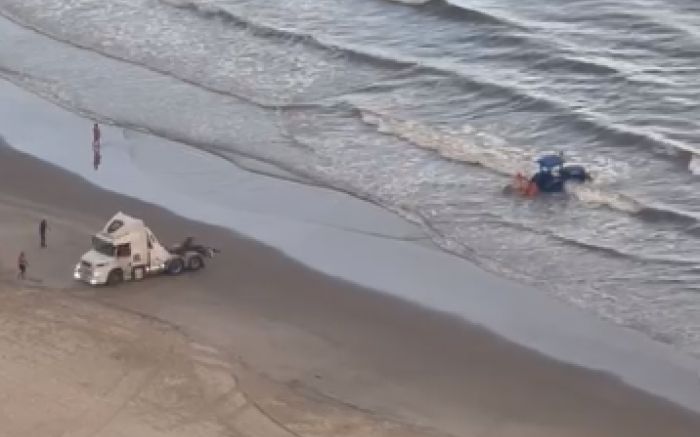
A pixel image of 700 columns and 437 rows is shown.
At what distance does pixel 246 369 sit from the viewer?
80.1 ft

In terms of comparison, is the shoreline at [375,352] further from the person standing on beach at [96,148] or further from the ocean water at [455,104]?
the person standing on beach at [96,148]

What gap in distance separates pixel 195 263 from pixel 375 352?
4.36 meters

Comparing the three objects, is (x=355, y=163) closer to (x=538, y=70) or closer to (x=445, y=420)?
(x=538, y=70)

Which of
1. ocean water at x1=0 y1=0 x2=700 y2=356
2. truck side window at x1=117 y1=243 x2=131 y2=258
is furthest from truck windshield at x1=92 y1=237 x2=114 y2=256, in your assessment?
ocean water at x1=0 y1=0 x2=700 y2=356

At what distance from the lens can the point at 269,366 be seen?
24625 millimetres

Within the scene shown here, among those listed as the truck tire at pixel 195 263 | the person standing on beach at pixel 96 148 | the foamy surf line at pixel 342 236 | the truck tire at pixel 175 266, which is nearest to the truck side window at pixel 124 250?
the truck tire at pixel 175 266

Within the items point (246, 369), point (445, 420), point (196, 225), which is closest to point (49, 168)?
point (196, 225)

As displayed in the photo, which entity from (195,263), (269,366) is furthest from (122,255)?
(269,366)

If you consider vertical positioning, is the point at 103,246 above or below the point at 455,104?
below

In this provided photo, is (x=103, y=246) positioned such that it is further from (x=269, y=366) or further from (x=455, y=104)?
(x=455, y=104)

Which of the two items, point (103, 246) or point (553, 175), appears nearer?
point (103, 246)

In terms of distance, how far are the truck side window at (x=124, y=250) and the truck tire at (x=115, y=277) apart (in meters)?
0.31

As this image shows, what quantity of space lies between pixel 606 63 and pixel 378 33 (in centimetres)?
716

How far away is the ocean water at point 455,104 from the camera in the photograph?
97.9ft
